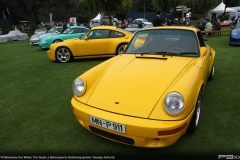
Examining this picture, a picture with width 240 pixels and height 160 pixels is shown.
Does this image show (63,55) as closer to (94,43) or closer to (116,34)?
(94,43)

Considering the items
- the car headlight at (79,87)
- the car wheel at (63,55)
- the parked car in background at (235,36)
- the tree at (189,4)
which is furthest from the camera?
the tree at (189,4)

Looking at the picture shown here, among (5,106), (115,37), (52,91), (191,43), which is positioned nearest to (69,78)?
Answer: (52,91)

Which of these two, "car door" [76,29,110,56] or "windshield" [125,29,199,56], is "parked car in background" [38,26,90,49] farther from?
"windshield" [125,29,199,56]

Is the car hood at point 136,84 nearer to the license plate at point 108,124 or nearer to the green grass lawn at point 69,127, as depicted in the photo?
the license plate at point 108,124

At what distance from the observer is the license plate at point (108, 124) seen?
2.05m

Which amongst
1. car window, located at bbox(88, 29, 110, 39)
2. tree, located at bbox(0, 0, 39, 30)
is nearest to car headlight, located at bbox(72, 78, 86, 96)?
car window, located at bbox(88, 29, 110, 39)

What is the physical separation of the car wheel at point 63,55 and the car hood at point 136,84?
4.86m

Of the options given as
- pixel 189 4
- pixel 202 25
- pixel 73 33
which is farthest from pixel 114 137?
pixel 189 4

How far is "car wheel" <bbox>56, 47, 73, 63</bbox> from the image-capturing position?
7.39 m

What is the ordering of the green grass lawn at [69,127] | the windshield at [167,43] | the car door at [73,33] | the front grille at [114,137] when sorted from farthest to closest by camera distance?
the car door at [73,33], the windshield at [167,43], the green grass lawn at [69,127], the front grille at [114,137]

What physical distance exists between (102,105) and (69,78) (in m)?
3.37

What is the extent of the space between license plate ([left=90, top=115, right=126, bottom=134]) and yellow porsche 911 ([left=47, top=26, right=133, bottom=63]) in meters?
5.37

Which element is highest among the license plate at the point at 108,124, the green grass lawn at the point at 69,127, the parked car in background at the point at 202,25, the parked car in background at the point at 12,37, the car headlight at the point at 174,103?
the parked car in background at the point at 202,25

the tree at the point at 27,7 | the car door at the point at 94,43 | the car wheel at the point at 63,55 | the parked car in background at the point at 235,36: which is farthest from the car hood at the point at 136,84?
the tree at the point at 27,7
